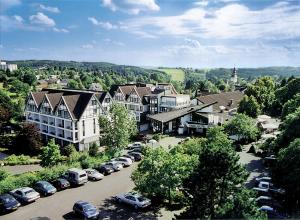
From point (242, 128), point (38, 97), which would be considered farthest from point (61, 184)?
point (38, 97)

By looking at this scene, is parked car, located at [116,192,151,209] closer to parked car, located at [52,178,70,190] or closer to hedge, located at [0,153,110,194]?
parked car, located at [52,178,70,190]

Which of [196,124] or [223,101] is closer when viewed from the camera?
[196,124]

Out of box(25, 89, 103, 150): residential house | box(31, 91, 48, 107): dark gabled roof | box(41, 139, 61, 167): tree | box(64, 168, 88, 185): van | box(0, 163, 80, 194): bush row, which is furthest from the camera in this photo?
box(31, 91, 48, 107): dark gabled roof

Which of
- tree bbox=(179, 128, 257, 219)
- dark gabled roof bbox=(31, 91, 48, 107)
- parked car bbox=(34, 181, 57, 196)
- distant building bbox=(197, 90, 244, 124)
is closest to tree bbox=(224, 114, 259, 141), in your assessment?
distant building bbox=(197, 90, 244, 124)

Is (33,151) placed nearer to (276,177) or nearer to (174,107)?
(174,107)

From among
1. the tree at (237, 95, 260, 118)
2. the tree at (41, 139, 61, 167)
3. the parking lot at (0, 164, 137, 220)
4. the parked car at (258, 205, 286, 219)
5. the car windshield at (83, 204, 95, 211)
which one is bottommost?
the parking lot at (0, 164, 137, 220)

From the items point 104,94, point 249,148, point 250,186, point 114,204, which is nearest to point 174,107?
point 104,94

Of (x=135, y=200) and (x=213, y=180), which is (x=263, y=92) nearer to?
(x=135, y=200)
